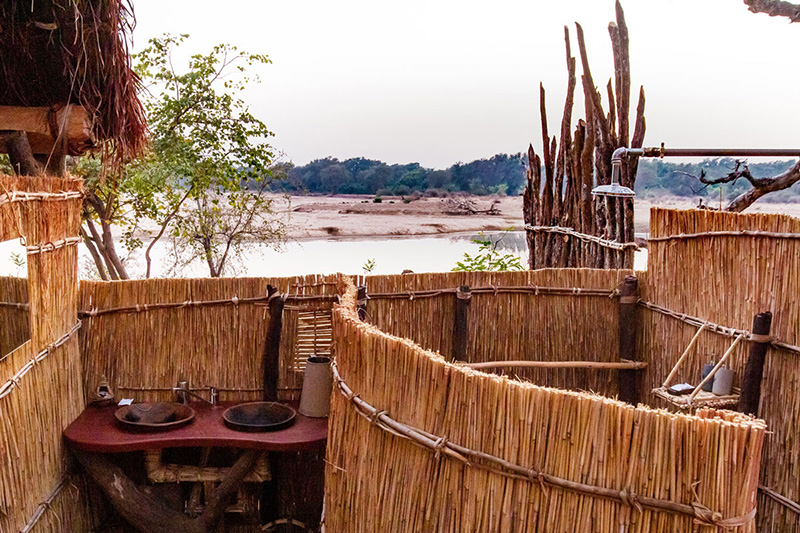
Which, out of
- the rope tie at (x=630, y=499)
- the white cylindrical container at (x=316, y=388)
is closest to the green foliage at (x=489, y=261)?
the white cylindrical container at (x=316, y=388)

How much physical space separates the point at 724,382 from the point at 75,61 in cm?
353

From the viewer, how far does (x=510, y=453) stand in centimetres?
184

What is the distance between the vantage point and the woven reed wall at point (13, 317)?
2854 millimetres

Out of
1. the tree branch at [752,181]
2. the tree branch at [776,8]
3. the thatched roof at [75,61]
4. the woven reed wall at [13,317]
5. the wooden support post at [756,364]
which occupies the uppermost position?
the tree branch at [776,8]

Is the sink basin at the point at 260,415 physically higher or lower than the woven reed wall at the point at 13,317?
lower

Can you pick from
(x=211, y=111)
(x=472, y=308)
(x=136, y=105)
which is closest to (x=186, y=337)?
(x=136, y=105)

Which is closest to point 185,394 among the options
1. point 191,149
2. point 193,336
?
point 193,336

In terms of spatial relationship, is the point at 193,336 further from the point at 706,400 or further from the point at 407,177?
the point at 407,177

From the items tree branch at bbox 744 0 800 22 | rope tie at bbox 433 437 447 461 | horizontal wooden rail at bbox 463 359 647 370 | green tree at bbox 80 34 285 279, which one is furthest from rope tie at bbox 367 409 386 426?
green tree at bbox 80 34 285 279

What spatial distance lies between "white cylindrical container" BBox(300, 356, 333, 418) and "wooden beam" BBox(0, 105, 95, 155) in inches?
64.0

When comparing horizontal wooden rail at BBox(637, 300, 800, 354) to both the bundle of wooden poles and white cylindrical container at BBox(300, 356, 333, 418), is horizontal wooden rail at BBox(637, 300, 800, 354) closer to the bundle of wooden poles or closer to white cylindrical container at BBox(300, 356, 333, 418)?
the bundle of wooden poles

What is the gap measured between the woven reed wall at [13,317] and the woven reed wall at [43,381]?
3 centimetres

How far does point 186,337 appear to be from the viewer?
3.72 metres

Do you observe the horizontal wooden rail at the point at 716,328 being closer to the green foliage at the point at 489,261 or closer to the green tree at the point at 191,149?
the green foliage at the point at 489,261
